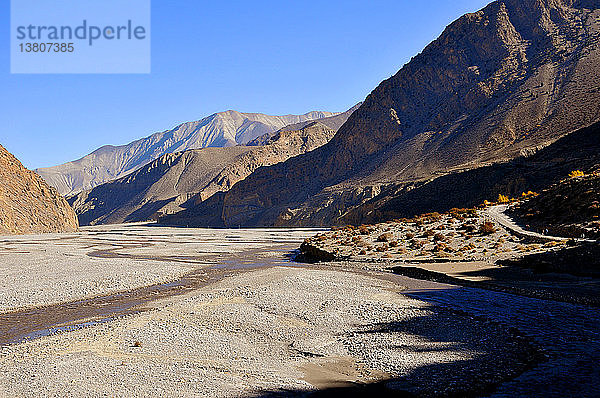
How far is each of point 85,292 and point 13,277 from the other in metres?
6.67

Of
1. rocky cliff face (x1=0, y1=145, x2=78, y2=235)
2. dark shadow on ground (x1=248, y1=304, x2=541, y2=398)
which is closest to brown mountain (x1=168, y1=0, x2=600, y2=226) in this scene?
rocky cliff face (x1=0, y1=145, x2=78, y2=235)

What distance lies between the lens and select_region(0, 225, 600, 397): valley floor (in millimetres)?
8719

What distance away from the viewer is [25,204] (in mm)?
82375

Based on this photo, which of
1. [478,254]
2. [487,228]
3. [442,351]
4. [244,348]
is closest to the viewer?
[442,351]

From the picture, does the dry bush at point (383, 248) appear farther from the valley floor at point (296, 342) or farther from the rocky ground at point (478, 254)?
the valley floor at point (296, 342)

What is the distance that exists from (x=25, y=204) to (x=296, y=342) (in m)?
85.1

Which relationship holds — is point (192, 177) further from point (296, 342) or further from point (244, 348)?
point (244, 348)

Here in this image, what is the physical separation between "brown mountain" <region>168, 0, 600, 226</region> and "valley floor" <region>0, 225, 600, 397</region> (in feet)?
165

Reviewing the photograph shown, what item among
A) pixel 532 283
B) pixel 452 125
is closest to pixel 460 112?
pixel 452 125

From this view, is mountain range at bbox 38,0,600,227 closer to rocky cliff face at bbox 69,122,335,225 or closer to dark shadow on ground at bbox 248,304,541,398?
rocky cliff face at bbox 69,122,335,225

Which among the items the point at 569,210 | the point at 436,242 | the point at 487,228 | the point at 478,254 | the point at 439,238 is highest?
the point at 569,210

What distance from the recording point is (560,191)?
3198 cm

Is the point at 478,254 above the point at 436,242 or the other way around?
the other way around

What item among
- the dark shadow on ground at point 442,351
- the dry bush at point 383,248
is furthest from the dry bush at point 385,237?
the dark shadow on ground at point 442,351
